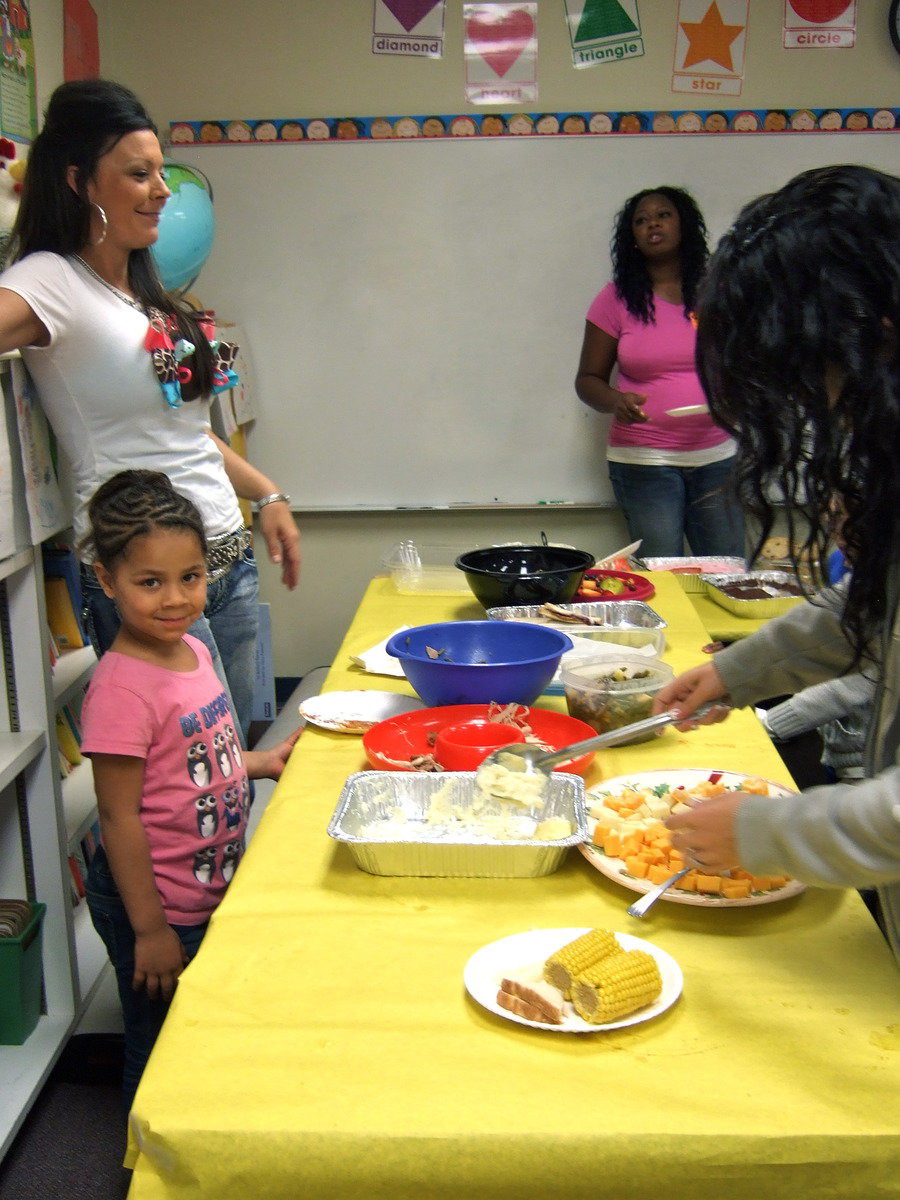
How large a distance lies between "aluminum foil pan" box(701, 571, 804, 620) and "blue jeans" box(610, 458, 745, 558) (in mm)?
895

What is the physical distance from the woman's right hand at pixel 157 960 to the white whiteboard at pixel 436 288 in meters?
2.74

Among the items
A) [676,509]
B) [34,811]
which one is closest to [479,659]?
[34,811]

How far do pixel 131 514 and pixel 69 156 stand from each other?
A: 75cm

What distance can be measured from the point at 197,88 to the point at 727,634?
9.45 feet

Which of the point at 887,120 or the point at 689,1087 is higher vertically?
the point at 887,120

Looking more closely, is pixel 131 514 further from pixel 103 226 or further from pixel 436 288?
pixel 436 288

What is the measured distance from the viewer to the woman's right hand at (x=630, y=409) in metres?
3.51

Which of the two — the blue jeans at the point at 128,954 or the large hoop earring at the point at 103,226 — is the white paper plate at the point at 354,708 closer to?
the blue jeans at the point at 128,954

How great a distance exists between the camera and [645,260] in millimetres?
3631

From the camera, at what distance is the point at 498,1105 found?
0.85 m

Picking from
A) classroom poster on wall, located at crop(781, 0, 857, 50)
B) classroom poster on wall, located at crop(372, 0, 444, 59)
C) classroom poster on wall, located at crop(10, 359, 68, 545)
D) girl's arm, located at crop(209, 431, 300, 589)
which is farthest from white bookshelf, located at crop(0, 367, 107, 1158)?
classroom poster on wall, located at crop(781, 0, 857, 50)

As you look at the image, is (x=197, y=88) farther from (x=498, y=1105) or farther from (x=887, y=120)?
(x=498, y=1105)

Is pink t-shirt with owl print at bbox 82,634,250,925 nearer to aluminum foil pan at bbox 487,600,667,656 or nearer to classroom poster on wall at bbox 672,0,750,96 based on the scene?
aluminum foil pan at bbox 487,600,667,656

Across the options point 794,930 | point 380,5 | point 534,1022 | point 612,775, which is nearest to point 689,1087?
point 534,1022
